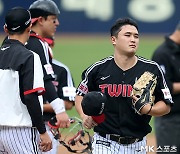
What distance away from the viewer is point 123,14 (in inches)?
771

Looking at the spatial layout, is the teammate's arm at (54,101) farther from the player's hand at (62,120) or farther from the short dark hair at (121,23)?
the short dark hair at (121,23)

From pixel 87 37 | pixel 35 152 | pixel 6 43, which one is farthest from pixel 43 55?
pixel 87 37

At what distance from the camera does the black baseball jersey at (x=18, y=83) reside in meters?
5.12

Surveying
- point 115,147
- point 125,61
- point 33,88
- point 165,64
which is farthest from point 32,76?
point 165,64

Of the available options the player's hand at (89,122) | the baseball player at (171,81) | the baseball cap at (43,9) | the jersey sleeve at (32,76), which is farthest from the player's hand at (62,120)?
the baseball player at (171,81)

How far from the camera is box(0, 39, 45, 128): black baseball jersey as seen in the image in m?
5.12

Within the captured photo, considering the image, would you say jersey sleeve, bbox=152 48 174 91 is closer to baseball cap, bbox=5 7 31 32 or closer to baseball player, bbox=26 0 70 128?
baseball player, bbox=26 0 70 128

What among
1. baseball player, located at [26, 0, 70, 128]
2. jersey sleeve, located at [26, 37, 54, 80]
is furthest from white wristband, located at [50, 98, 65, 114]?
jersey sleeve, located at [26, 37, 54, 80]

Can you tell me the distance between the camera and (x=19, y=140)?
209 inches

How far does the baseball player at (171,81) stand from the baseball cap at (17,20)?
213 centimetres

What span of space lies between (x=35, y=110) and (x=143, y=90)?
35.1 inches

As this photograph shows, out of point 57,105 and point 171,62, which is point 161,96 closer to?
point 57,105

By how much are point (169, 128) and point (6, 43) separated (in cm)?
252

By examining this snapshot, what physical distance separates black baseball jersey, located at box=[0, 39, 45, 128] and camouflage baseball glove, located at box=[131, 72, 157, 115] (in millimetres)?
766
